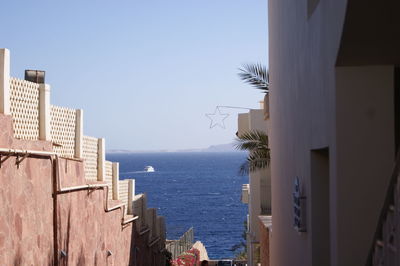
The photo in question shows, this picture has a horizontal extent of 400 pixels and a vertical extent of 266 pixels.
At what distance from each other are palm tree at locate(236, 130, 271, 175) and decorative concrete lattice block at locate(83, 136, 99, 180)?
15.4 feet

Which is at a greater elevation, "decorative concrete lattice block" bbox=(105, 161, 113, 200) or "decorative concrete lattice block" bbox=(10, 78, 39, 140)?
"decorative concrete lattice block" bbox=(10, 78, 39, 140)

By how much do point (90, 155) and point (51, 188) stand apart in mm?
4473

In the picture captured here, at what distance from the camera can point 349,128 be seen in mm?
7250

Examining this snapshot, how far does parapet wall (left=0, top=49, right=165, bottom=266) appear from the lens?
36.2ft

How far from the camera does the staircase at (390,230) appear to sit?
A: 5.63m

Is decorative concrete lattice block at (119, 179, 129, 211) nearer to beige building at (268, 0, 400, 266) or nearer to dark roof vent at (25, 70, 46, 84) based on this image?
dark roof vent at (25, 70, 46, 84)

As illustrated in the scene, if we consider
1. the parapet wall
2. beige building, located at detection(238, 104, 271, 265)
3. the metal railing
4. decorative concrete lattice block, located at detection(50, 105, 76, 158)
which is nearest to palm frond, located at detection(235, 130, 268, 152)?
the parapet wall

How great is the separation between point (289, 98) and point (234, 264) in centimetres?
2580

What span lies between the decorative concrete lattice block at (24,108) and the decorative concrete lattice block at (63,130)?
931mm

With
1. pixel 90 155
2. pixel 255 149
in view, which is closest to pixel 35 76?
pixel 90 155

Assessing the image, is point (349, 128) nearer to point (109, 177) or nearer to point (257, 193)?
point (109, 177)

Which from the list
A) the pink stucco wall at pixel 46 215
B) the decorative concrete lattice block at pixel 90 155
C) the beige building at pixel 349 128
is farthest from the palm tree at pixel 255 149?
the beige building at pixel 349 128

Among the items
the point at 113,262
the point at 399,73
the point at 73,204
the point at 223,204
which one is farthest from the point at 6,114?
the point at 223,204

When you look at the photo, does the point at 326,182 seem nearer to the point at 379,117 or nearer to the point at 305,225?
the point at 305,225
